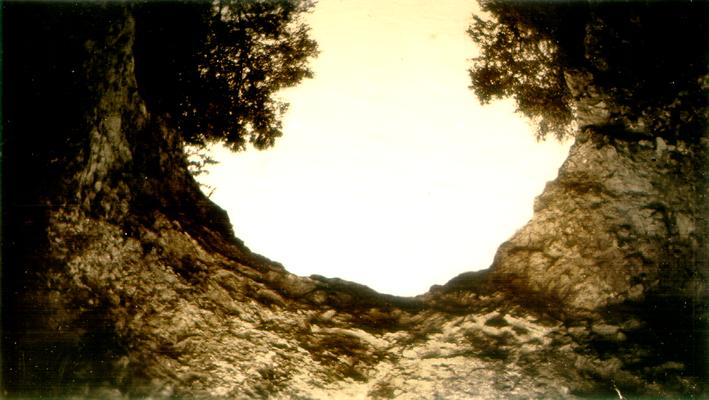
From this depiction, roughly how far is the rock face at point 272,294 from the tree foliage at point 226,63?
58.0 inches

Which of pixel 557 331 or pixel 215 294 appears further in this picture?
pixel 215 294

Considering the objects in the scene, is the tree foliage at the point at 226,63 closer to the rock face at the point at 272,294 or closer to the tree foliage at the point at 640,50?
the rock face at the point at 272,294

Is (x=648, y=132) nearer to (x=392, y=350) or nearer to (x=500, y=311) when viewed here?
(x=500, y=311)

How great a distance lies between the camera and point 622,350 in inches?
122

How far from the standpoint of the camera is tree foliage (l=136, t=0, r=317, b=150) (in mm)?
5016

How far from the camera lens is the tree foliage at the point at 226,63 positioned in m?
5.02

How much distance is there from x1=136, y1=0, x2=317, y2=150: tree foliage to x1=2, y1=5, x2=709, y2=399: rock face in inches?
58.0

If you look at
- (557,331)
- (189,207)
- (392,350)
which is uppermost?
(189,207)

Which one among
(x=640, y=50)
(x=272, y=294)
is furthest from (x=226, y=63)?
(x=640, y=50)

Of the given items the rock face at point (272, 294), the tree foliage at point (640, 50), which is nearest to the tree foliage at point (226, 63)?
the rock face at point (272, 294)

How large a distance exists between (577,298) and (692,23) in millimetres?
2404

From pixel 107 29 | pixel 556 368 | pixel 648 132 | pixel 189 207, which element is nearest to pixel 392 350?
pixel 556 368

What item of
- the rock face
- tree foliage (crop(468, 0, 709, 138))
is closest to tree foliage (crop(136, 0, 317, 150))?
the rock face

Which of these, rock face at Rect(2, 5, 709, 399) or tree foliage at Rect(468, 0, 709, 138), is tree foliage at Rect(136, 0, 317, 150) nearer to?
rock face at Rect(2, 5, 709, 399)
